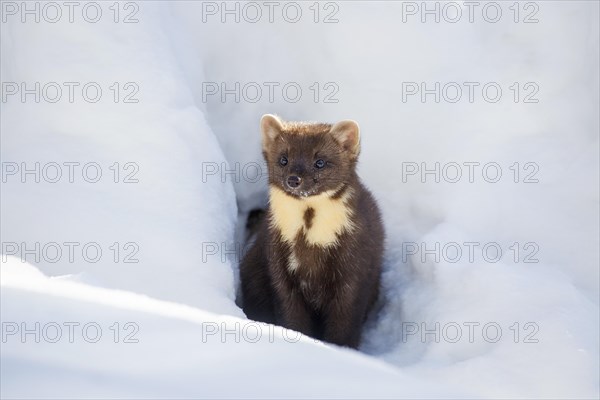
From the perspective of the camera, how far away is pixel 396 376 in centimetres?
280

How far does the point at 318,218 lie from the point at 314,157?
38cm

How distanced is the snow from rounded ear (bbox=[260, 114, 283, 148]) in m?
0.47

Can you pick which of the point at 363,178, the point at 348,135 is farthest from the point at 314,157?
the point at 363,178

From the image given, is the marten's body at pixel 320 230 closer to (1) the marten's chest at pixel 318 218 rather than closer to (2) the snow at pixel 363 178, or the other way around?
(1) the marten's chest at pixel 318 218

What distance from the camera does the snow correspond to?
296 cm

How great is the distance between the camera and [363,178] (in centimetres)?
561

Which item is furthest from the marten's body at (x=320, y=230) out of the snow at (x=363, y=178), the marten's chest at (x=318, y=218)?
the snow at (x=363, y=178)

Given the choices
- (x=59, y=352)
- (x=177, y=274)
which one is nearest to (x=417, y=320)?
(x=177, y=274)

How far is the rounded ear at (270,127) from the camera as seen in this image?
4.77 m

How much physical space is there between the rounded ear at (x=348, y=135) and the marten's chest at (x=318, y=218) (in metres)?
0.30

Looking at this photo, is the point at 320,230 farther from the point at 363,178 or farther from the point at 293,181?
the point at 363,178

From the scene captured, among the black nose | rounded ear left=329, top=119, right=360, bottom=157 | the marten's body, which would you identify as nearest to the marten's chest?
the marten's body

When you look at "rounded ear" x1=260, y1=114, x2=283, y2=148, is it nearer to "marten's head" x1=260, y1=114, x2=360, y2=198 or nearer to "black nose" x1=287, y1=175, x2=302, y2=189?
"marten's head" x1=260, y1=114, x2=360, y2=198

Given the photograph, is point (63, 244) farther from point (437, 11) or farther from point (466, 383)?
point (437, 11)
